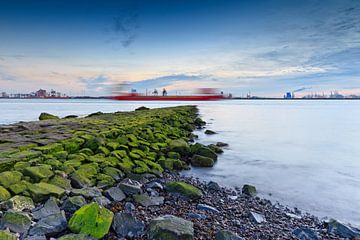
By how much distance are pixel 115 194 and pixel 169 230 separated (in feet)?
3.32

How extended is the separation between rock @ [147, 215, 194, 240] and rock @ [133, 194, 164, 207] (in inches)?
25.5

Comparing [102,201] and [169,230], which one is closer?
[169,230]

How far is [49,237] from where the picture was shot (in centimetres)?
205

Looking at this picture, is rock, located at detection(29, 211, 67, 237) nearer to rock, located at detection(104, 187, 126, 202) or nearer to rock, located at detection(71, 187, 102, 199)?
rock, located at detection(71, 187, 102, 199)

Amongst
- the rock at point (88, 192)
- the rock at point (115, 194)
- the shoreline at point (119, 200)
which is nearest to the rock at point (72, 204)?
the shoreline at point (119, 200)

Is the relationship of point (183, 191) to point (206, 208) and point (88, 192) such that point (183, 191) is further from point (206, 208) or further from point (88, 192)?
point (88, 192)

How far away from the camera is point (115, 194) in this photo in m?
3.01

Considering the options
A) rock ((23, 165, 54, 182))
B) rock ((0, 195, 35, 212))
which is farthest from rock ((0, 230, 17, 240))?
rock ((23, 165, 54, 182))

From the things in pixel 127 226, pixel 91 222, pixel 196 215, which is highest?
pixel 91 222

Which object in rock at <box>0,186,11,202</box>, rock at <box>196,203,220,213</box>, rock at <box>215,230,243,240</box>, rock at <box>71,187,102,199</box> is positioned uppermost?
rock at <box>0,186,11,202</box>

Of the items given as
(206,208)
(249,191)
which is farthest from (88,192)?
(249,191)

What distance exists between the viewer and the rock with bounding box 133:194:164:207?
296 cm

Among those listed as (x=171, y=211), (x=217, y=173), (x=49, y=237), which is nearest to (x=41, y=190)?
(x=49, y=237)

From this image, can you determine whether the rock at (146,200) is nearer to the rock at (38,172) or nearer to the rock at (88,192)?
the rock at (88,192)
